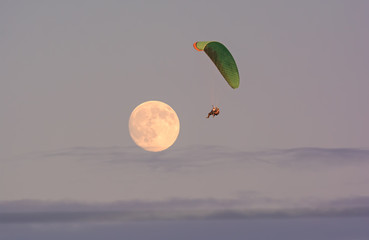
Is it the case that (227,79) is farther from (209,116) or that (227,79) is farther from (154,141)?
(154,141)

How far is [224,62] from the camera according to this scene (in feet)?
273

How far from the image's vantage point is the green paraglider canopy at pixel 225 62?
273 ft

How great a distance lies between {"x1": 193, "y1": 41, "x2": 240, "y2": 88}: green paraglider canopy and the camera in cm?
8331

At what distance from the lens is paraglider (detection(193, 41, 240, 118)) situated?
8331 cm

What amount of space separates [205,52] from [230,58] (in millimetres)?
4424

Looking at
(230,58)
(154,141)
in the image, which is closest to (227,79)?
(230,58)

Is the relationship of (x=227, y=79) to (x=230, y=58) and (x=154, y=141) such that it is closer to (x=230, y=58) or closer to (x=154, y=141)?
(x=230, y=58)

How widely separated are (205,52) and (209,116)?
8.77 m

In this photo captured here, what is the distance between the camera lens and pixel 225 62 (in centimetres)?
8331

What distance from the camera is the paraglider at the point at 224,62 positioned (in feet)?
273

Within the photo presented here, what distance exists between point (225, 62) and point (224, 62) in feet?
0.43

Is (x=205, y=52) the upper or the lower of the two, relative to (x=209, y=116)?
upper

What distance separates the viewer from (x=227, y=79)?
83.8 metres

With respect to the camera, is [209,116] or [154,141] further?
[154,141]
